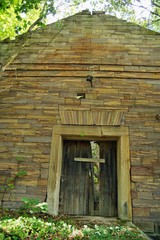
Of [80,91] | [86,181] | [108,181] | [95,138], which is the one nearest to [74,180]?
[86,181]

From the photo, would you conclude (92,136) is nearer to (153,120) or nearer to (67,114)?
(67,114)

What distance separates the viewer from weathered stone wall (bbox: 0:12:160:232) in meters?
4.82

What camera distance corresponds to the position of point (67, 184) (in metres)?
5.24

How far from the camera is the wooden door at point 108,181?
505 centimetres

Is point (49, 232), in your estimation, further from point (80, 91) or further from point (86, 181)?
point (80, 91)

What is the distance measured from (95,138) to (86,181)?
100cm

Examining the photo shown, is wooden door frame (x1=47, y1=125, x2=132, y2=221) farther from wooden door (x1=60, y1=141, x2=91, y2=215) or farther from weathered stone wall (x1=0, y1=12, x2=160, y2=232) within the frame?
wooden door (x1=60, y1=141, x2=91, y2=215)

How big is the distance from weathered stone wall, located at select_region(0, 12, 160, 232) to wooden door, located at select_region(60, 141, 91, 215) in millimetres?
594

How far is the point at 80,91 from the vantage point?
18.3ft

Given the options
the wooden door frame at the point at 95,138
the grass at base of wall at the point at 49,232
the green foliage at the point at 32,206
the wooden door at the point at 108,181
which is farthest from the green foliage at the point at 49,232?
the wooden door at the point at 108,181

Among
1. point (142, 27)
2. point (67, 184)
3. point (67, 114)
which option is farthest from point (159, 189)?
point (142, 27)

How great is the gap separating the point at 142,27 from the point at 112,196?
14.5 feet

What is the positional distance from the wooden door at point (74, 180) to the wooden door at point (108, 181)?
32 cm

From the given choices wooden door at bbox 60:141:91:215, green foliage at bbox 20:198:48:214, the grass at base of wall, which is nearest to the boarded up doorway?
wooden door at bbox 60:141:91:215
